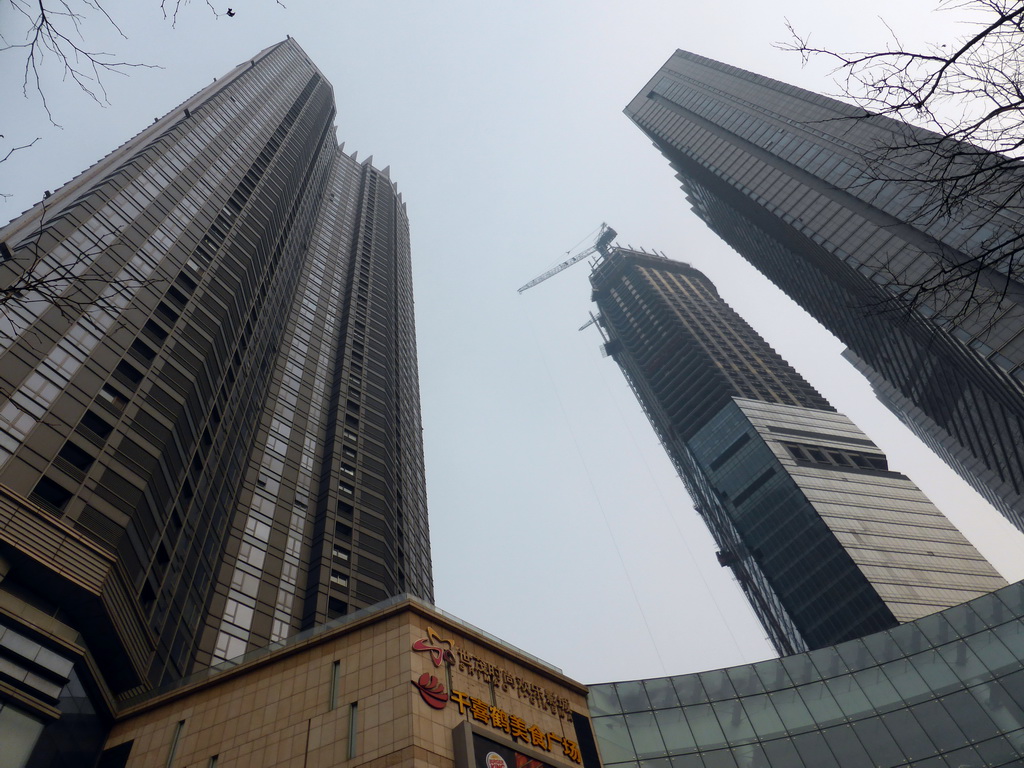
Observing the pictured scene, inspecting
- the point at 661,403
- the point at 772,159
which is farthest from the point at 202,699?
the point at 661,403

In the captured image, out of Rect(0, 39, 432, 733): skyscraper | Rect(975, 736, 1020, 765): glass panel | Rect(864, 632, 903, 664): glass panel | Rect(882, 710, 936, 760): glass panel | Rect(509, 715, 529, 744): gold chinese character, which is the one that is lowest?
Rect(975, 736, 1020, 765): glass panel

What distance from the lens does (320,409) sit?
2953 inches

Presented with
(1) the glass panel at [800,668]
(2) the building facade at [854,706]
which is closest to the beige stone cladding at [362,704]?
(2) the building facade at [854,706]

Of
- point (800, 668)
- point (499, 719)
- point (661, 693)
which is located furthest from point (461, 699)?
point (800, 668)

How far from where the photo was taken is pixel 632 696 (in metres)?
36.3

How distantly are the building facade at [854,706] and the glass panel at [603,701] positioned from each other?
0.05 m

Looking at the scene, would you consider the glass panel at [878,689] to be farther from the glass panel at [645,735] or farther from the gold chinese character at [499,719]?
the gold chinese character at [499,719]

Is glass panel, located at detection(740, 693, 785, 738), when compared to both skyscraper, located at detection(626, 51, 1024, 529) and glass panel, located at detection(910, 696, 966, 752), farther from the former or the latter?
skyscraper, located at detection(626, 51, 1024, 529)

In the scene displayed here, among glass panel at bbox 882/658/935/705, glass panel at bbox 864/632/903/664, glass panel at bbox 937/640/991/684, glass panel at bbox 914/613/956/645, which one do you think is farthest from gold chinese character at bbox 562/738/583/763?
glass panel at bbox 914/613/956/645

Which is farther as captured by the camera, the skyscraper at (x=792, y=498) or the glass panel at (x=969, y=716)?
the skyscraper at (x=792, y=498)

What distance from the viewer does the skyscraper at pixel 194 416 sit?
31.2 m

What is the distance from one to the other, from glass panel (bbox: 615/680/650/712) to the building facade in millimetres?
51

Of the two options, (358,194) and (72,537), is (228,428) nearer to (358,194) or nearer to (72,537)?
(72,537)

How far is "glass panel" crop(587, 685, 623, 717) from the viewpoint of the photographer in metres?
35.0
